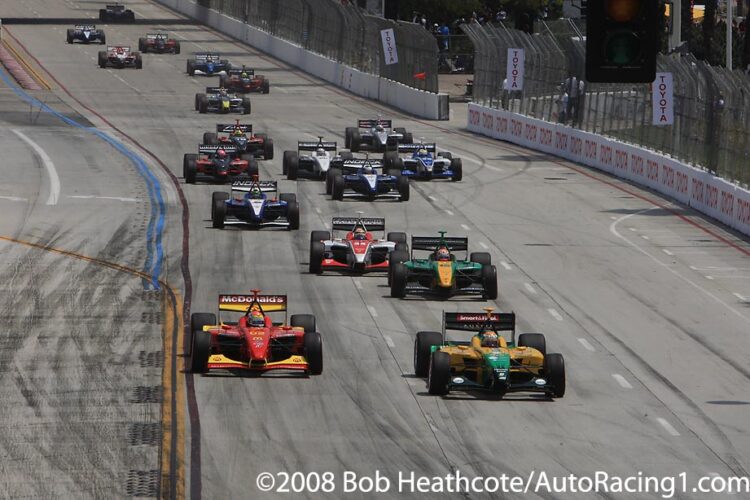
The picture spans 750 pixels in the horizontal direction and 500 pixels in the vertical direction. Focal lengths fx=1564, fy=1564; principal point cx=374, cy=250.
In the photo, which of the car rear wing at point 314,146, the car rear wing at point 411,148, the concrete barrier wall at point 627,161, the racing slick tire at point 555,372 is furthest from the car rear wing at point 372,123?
the racing slick tire at point 555,372

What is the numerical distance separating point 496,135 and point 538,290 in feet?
98.8

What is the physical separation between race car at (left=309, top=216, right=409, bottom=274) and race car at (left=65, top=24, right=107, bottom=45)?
63.2 metres

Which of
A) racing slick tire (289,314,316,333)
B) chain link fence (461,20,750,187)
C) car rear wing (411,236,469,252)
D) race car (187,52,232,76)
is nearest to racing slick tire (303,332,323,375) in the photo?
racing slick tire (289,314,316,333)

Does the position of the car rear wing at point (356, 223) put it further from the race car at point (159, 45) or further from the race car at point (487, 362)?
the race car at point (159, 45)

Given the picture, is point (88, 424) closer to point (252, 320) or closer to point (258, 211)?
point (252, 320)

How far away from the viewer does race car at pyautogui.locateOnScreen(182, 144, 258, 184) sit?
41.8 meters

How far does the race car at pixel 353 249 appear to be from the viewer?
29109 mm

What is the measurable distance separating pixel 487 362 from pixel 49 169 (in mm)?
27378

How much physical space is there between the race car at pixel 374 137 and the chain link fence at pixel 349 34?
44.3 ft

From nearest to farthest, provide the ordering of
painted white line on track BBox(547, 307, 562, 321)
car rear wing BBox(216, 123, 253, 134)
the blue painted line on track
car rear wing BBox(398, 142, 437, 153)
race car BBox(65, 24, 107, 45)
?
painted white line on track BBox(547, 307, 562, 321) < the blue painted line on track < car rear wing BBox(398, 142, 437, 153) < car rear wing BBox(216, 123, 253, 134) < race car BBox(65, 24, 107, 45)

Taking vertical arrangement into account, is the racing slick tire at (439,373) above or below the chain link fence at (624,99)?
below

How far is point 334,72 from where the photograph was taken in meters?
77.9

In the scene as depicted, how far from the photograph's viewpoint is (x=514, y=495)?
15.6 meters

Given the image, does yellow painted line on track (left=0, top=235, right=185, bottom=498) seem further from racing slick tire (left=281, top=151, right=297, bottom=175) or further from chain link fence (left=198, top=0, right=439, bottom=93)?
chain link fence (left=198, top=0, right=439, bottom=93)
